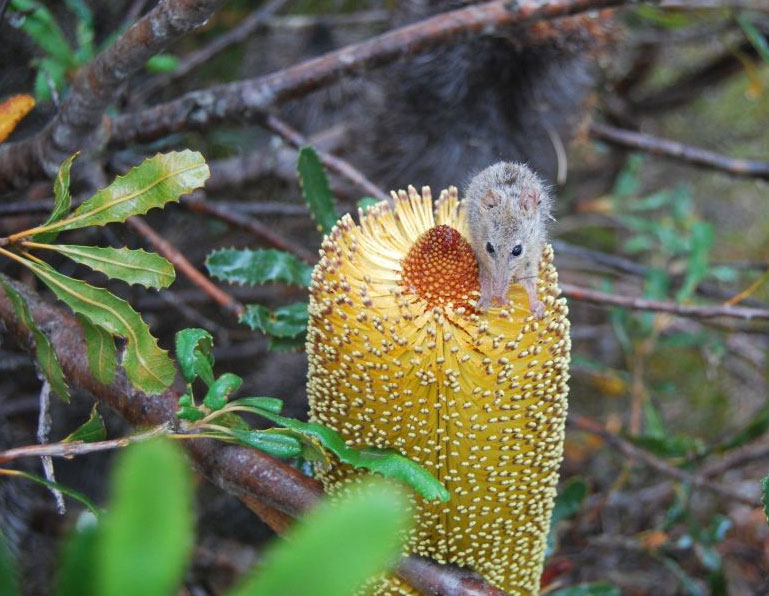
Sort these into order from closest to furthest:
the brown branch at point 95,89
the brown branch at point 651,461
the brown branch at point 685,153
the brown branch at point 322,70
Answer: the brown branch at point 95,89
the brown branch at point 322,70
the brown branch at point 651,461
the brown branch at point 685,153

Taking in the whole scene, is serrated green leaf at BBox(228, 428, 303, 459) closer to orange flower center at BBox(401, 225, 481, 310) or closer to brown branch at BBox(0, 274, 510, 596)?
brown branch at BBox(0, 274, 510, 596)

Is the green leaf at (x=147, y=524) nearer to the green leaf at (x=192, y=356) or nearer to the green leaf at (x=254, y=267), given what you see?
the green leaf at (x=192, y=356)

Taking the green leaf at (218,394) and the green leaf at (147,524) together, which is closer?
the green leaf at (147,524)

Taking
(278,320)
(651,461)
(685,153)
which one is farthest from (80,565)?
(685,153)

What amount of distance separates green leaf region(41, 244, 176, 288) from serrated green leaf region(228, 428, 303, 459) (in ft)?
0.54

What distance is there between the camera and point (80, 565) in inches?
13.3

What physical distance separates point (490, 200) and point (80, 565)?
48 centimetres

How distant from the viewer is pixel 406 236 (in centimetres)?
78

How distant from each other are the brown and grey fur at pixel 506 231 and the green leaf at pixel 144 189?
0.27 meters

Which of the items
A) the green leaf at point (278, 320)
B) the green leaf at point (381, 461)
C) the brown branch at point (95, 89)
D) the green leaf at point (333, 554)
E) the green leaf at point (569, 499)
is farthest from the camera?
the green leaf at point (569, 499)

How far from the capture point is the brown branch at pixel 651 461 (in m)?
1.25

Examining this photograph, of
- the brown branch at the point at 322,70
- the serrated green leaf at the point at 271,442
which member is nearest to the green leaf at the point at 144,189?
the serrated green leaf at the point at 271,442

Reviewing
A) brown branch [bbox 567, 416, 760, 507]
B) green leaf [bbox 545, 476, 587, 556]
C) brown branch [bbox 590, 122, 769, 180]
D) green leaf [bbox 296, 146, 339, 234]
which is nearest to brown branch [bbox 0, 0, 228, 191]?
green leaf [bbox 296, 146, 339, 234]

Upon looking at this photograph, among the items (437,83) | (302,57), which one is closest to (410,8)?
(437,83)
